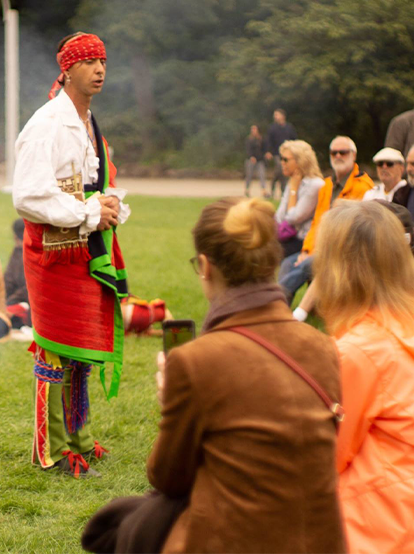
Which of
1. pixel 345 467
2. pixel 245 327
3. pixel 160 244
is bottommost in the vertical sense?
pixel 160 244

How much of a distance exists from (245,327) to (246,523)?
45cm

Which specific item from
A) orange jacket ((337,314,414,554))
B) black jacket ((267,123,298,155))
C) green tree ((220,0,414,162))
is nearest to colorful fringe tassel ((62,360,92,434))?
orange jacket ((337,314,414,554))

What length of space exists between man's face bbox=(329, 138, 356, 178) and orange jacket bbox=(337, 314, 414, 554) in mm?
4581

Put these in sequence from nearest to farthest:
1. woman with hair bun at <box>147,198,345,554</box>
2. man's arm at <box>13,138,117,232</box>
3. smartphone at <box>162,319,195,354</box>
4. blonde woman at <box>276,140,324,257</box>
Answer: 1. woman with hair bun at <box>147,198,345,554</box>
2. smartphone at <box>162,319,195,354</box>
3. man's arm at <box>13,138,117,232</box>
4. blonde woman at <box>276,140,324,257</box>

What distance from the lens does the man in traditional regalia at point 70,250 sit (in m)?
3.61

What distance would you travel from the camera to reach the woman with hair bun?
1919mm

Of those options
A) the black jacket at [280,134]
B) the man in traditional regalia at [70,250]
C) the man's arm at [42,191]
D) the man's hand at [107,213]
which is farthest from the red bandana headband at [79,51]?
the black jacket at [280,134]

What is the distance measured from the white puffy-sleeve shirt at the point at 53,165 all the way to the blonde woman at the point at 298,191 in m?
3.72

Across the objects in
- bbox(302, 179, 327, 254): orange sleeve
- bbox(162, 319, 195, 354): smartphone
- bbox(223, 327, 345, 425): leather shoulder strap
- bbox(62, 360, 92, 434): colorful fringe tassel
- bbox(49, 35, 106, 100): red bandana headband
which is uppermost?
bbox(49, 35, 106, 100): red bandana headband

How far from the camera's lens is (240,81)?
3008 centimetres

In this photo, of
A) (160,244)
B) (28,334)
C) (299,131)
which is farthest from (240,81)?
(28,334)

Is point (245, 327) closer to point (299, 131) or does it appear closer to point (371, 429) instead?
point (371, 429)

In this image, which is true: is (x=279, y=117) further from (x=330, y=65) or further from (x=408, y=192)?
(x=408, y=192)

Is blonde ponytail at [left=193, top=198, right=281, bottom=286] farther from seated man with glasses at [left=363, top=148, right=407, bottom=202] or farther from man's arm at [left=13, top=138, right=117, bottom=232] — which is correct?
seated man with glasses at [left=363, top=148, right=407, bottom=202]
